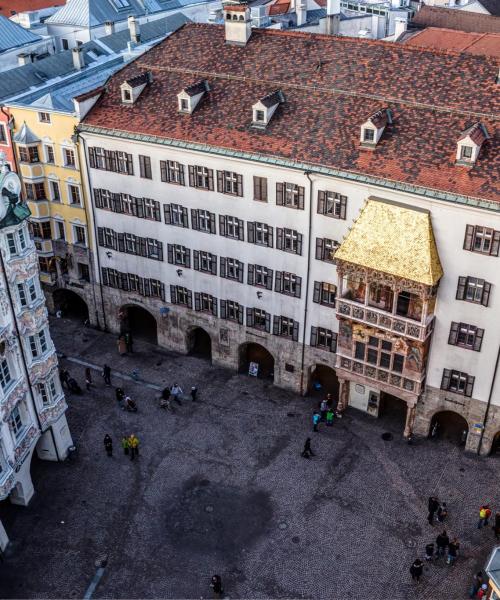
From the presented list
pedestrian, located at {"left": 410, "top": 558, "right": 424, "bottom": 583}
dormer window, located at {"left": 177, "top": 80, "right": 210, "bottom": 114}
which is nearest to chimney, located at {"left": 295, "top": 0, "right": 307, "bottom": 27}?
dormer window, located at {"left": 177, "top": 80, "right": 210, "bottom": 114}

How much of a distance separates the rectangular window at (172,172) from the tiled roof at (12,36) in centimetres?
3767

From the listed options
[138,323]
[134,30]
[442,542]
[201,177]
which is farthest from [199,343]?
[134,30]

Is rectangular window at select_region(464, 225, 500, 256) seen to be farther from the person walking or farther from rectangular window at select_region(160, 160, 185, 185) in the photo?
the person walking

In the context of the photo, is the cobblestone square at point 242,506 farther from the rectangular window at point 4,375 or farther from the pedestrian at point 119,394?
the rectangular window at point 4,375

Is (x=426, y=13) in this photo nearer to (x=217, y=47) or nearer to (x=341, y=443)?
(x=217, y=47)

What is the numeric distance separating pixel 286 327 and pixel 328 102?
16038mm

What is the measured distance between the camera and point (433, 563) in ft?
147

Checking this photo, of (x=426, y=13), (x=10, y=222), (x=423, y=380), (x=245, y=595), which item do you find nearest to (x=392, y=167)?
(x=423, y=380)

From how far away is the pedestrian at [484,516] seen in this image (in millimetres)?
46438

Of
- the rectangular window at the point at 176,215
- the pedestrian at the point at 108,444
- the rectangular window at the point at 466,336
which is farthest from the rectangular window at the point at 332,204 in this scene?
the pedestrian at the point at 108,444

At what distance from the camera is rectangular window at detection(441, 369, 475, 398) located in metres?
49.5

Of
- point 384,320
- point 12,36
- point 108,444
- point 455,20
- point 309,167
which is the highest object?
point 309,167

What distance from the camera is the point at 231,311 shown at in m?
58.0

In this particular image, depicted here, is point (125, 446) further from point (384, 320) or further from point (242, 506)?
point (384, 320)
